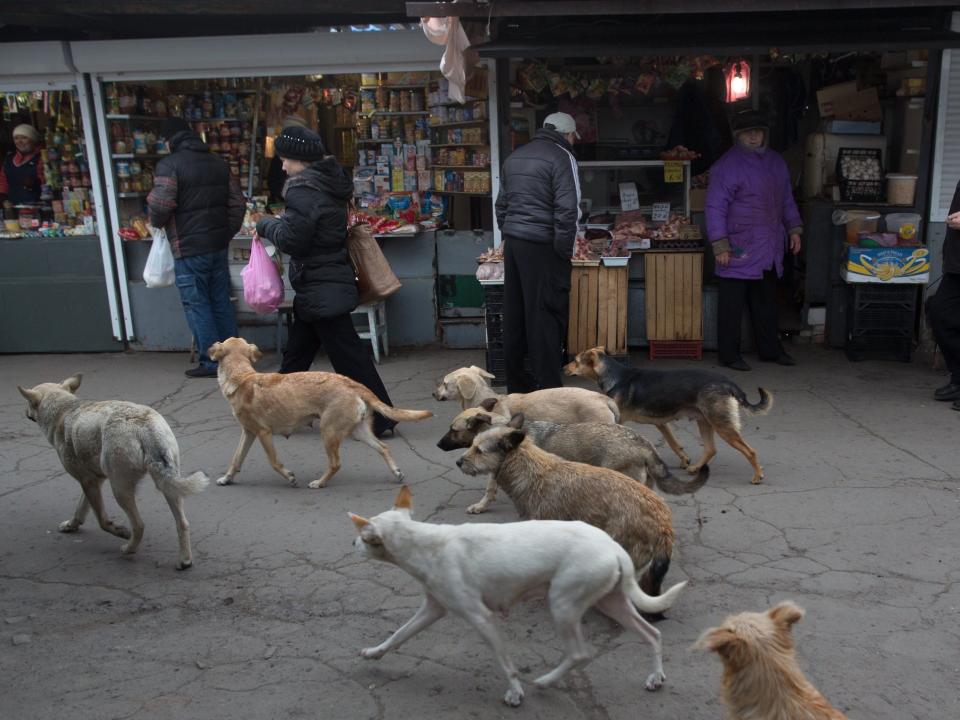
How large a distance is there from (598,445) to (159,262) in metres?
5.52

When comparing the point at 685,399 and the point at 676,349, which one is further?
the point at 676,349

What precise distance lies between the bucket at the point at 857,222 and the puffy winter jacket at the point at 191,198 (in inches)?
234

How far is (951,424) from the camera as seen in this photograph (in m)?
6.82

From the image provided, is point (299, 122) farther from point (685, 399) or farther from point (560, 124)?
point (685, 399)

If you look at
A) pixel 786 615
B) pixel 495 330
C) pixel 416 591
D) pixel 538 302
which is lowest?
pixel 416 591

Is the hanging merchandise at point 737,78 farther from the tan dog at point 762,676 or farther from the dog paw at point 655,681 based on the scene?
the tan dog at point 762,676

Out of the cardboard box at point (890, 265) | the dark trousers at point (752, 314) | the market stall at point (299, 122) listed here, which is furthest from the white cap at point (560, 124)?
the cardboard box at point (890, 265)

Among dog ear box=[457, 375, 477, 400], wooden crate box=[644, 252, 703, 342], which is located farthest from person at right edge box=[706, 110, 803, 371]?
dog ear box=[457, 375, 477, 400]

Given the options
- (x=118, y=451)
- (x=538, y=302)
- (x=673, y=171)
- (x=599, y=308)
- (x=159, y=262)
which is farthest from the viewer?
(x=673, y=171)

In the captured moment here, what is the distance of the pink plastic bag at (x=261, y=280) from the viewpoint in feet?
23.9

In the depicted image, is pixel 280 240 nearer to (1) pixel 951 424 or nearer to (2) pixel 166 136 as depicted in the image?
(2) pixel 166 136

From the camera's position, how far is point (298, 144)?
6281mm

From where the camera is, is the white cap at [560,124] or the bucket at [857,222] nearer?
the white cap at [560,124]

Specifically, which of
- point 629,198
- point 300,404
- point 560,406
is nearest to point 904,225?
point 629,198
